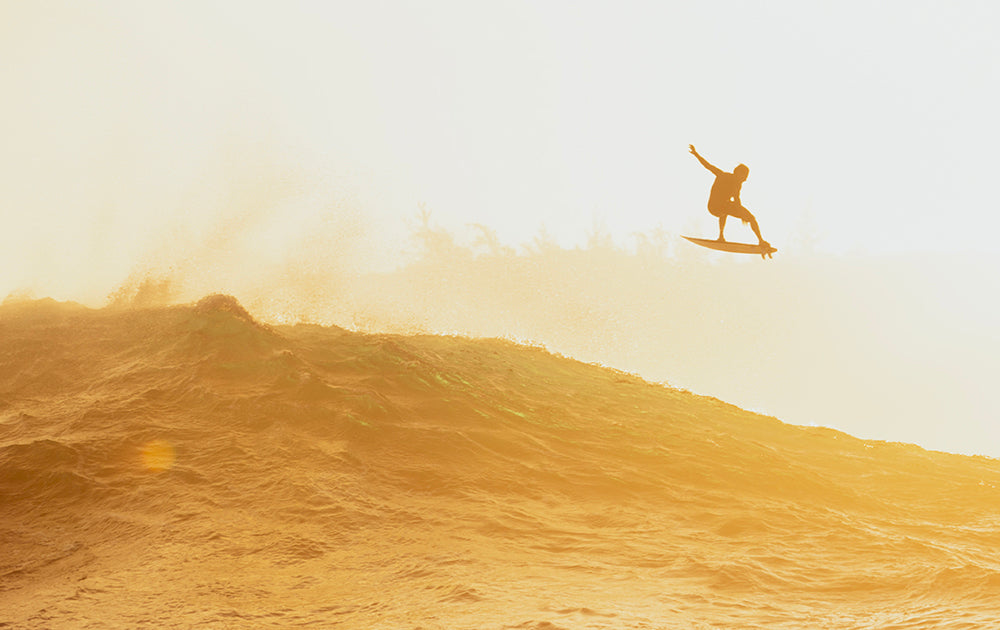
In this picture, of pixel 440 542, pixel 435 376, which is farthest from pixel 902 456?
pixel 440 542

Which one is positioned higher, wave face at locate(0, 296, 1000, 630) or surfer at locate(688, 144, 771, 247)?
surfer at locate(688, 144, 771, 247)

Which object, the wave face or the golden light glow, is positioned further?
the golden light glow

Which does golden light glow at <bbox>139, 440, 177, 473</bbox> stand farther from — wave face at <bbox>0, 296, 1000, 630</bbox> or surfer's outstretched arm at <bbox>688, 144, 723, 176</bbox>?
surfer's outstretched arm at <bbox>688, 144, 723, 176</bbox>

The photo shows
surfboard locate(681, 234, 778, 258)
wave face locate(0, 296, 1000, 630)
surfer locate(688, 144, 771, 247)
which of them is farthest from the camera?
surfboard locate(681, 234, 778, 258)

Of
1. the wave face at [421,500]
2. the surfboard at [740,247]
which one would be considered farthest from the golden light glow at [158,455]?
the surfboard at [740,247]

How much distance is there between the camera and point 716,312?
245 ft

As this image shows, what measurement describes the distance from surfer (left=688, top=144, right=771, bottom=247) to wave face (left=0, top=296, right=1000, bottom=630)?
4.75m

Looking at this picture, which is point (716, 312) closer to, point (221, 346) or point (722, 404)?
point (722, 404)

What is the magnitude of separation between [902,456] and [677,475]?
295 inches

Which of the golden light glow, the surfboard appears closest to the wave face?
the golden light glow

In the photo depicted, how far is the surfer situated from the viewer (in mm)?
10297

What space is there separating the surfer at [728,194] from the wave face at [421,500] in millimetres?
4750

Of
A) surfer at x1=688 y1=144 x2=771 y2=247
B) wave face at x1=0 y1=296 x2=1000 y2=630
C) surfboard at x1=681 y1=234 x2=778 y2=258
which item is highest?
surfer at x1=688 y1=144 x2=771 y2=247

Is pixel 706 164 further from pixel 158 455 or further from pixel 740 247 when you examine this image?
pixel 158 455
